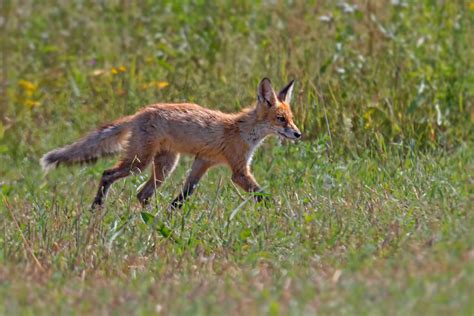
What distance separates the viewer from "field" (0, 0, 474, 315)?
5.83 m

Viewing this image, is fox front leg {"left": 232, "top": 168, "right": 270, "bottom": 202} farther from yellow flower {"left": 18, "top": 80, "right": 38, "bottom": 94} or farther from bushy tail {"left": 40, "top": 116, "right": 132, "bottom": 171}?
yellow flower {"left": 18, "top": 80, "right": 38, "bottom": 94}

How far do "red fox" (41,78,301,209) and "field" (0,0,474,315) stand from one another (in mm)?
218

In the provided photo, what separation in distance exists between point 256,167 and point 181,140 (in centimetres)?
110

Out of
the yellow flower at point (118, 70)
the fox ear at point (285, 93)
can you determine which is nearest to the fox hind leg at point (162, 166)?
the fox ear at point (285, 93)

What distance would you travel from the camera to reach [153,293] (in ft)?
19.3

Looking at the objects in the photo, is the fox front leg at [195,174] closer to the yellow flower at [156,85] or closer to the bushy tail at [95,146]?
the bushy tail at [95,146]

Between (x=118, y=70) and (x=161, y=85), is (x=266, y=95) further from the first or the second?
(x=118, y=70)

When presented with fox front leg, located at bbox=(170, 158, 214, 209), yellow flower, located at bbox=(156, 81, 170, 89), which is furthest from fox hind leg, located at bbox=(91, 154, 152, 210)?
yellow flower, located at bbox=(156, 81, 170, 89)

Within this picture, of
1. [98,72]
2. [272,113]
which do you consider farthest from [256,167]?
[98,72]

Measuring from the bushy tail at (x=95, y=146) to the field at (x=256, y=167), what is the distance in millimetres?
289

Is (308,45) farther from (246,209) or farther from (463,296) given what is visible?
(463,296)

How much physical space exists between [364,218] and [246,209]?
100 cm

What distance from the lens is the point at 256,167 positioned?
34.2 ft

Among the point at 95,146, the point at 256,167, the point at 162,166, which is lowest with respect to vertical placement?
the point at 256,167
